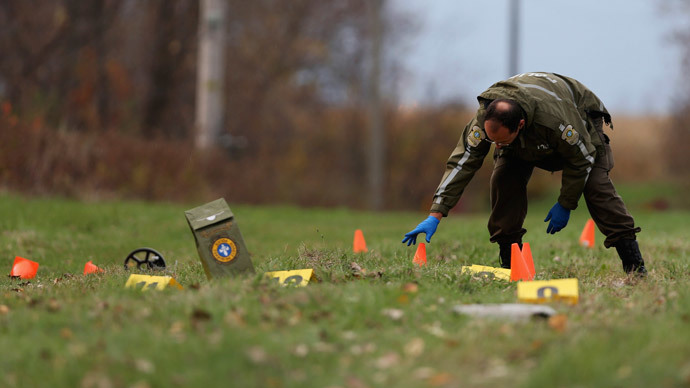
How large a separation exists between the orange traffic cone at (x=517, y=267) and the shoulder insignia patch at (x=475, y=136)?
85cm

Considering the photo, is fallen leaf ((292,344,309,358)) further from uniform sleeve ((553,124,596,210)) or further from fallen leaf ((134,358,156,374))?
uniform sleeve ((553,124,596,210))

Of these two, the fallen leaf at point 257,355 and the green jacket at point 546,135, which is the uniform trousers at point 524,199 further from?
the fallen leaf at point 257,355

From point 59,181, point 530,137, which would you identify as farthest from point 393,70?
point 530,137

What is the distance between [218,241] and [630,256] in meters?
3.46

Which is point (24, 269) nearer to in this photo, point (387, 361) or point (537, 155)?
point (537, 155)

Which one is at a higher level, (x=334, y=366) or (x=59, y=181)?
(x=334, y=366)

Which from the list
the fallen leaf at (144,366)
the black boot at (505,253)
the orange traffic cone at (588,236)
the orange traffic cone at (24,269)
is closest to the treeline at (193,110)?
the orange traffic cone at (24,269)

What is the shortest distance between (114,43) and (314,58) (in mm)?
10707

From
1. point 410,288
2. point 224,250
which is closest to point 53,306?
point 224,250

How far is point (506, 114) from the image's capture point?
19.7 feet

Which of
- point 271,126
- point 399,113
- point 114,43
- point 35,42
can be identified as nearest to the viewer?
point 35,42

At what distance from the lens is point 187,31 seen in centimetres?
2119

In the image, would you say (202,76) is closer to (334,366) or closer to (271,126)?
(271,126)

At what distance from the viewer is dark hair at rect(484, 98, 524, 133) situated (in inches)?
237
